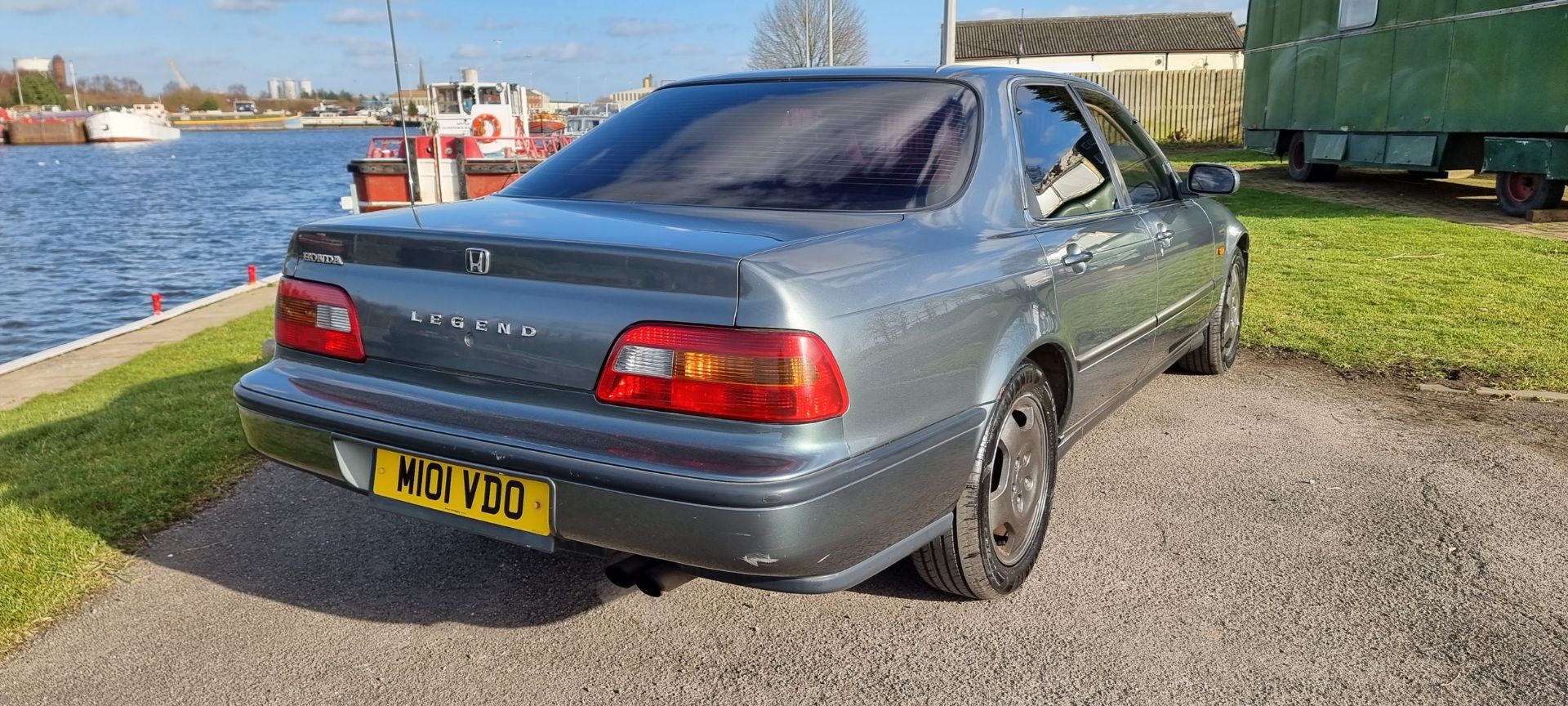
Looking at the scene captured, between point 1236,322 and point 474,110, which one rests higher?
point 474,110

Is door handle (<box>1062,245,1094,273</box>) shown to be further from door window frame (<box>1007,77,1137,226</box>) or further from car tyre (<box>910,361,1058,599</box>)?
car tyre (<box>910,361,1058,599</box>)

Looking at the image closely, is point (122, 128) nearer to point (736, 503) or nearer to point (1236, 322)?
point (1236, 322)

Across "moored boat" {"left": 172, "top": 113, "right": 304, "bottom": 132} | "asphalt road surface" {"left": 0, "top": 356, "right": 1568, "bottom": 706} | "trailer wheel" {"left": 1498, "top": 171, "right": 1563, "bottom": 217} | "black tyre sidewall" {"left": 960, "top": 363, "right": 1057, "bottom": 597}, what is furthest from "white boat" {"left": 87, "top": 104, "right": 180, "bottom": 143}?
"black tyre sidewall" {"left": 960, "top": 363, "right": 1057, "bottom": 597}

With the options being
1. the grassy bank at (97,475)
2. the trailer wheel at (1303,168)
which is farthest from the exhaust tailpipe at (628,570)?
the trailer wheel at (1303,168)

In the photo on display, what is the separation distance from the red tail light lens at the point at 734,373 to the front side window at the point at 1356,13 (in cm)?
1465

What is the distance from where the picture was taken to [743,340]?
7.32 feet

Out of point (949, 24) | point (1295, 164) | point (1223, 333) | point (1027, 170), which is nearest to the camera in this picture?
point (1027, 170)

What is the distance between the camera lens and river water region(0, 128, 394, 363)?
1712 centimetres

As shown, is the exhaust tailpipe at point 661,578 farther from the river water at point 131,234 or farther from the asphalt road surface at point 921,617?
the river water at point 131,234

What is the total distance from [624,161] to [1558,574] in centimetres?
305

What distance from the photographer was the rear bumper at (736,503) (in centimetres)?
222

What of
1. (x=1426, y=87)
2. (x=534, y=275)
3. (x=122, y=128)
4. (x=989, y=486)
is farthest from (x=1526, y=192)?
(x=122, y=128)

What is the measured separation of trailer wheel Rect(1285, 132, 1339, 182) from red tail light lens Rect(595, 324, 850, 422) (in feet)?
55.6

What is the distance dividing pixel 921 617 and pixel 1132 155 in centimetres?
221
